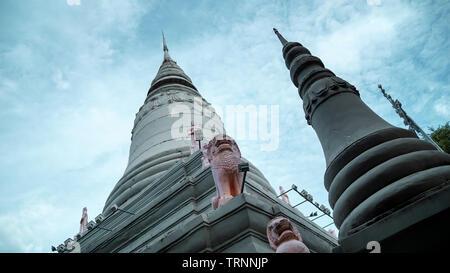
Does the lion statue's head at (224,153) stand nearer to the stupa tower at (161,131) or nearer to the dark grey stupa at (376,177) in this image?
the dark grey stupa at (376,177)

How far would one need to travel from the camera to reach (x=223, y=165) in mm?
4219

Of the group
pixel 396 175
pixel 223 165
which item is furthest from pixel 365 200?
pixel 223 165

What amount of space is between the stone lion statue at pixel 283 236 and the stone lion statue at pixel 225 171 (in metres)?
1.04

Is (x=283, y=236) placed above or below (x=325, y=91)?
below

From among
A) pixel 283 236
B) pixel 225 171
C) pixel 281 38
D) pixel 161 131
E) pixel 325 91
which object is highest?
pixel 161 131

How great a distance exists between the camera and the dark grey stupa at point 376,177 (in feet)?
8.04

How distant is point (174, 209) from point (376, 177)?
3.28 m

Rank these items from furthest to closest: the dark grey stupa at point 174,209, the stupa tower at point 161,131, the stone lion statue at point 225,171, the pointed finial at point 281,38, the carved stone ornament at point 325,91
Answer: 1. the stupa tower at point 161,131
2. the pointed finial at point 281,38
3. the carved stone ornament at point 325,91
4. the stone lion statue at point 225,171
5. the dark grey stupa at point 174,209

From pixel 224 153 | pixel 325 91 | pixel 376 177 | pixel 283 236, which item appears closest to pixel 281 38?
pixel 325 91

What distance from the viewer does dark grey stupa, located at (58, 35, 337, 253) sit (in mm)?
3457

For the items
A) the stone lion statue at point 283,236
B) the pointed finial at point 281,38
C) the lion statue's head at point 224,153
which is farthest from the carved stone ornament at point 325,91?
the stone lion statue at point 283,236

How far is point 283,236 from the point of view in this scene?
2869mm

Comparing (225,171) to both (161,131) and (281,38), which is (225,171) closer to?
(281,38)
